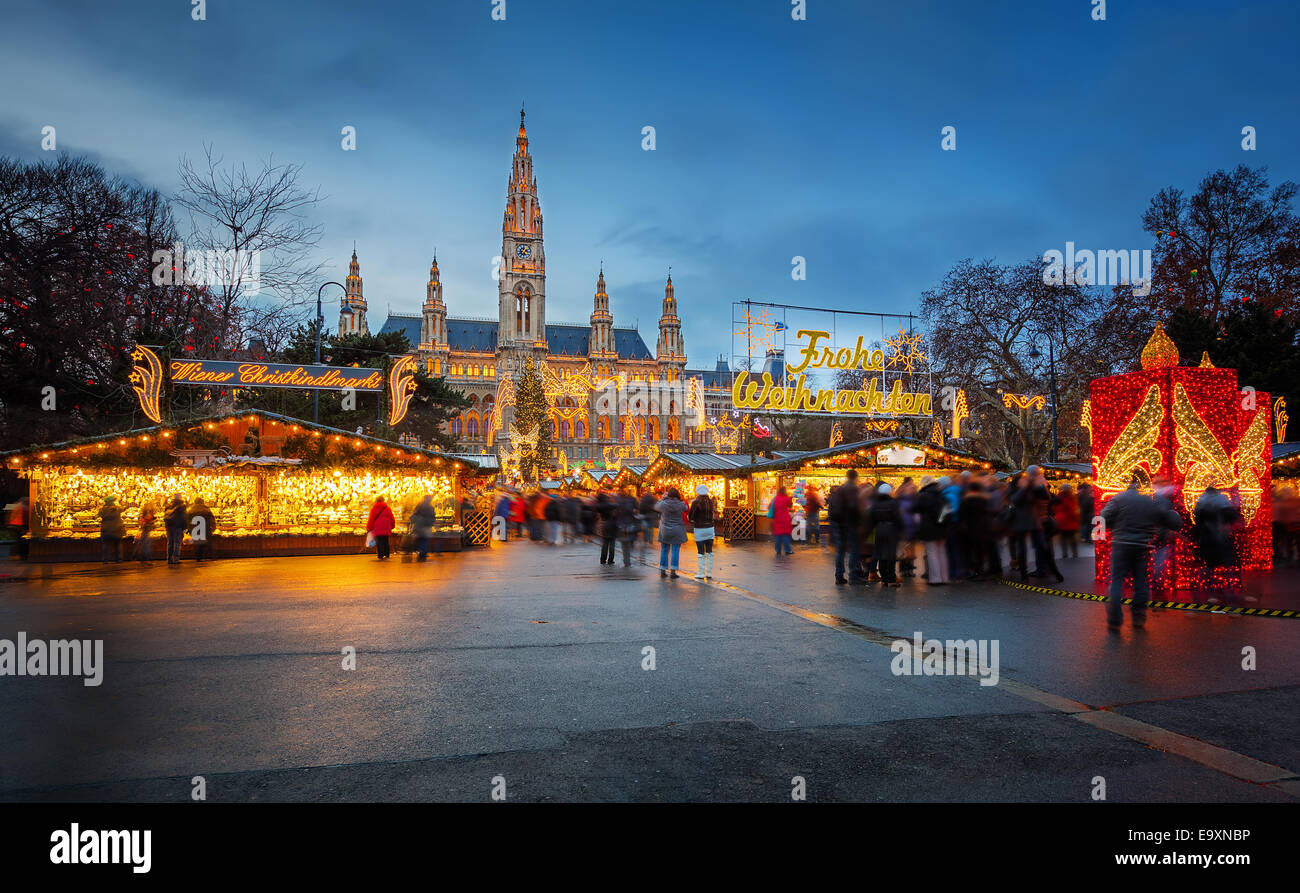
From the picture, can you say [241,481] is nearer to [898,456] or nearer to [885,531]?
[885,531]

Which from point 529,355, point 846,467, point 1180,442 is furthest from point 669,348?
point 1180,442

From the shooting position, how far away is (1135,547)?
821 centimetres

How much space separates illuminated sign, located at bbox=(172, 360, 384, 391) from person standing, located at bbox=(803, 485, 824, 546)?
14.3 metres

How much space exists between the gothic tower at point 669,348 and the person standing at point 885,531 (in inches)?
4175

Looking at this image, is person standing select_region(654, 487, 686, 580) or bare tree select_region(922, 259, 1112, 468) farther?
bare tree select_region(922, 259, 1112, 468)

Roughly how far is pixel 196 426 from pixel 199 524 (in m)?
2.92

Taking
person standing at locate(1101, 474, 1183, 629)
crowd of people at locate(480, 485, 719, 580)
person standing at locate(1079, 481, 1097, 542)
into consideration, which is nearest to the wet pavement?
person standing at locate(1101, 474, 1183, 629)

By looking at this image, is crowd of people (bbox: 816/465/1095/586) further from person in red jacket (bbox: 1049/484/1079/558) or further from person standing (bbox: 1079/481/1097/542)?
person standing (bbox: 1079/481/1097/542)

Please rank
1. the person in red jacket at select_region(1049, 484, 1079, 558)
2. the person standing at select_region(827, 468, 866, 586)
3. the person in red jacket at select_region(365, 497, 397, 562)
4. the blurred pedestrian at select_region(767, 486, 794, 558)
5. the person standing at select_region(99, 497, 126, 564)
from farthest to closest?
1. the blurred pedestrian at select_region(767, 486, 794, 558)
2. the person in red jacket at select_region(365, 497, 397, 562)
3. the person standing at select_region(99, 497, 126, 564)
4. the person in red jacket at select_region(1049, 484, 1079, 558)
5. the person standing at select_region(827, 468, 866, 586)

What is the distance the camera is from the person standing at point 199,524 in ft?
58.5

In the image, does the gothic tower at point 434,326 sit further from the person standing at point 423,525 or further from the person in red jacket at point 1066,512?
the person in red jacket at point 1066,512

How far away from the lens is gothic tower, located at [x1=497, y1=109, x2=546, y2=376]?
107688mm

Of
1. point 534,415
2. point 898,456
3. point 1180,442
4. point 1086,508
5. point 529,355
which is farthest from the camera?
point 529,355
